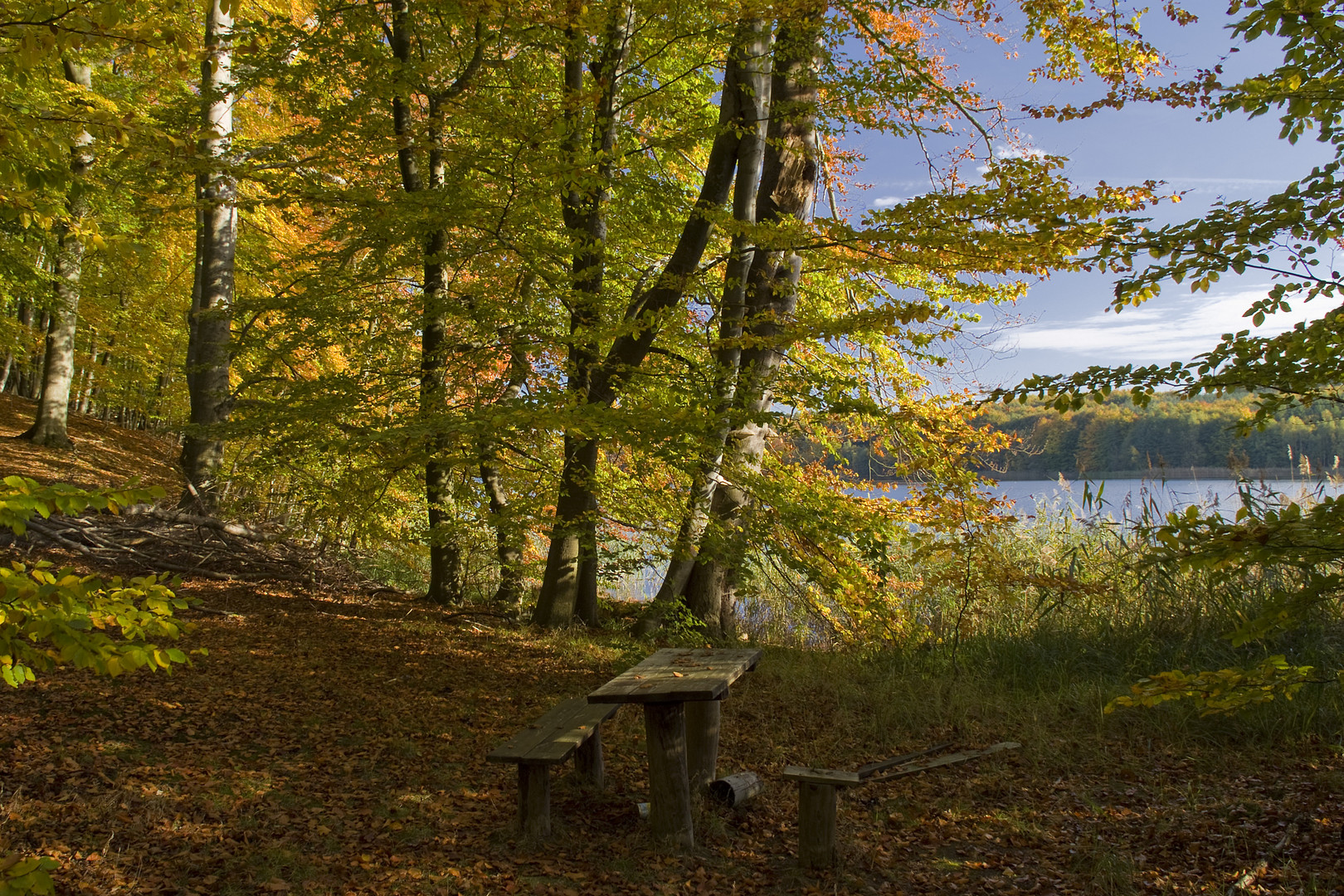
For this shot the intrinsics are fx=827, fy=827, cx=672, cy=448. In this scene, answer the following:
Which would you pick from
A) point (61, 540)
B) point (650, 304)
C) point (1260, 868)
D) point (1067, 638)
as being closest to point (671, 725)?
point (1260, 868)

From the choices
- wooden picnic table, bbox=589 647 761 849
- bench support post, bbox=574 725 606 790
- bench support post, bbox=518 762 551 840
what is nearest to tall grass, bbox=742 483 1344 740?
wooden picnic table, bbox=589 647 761 849

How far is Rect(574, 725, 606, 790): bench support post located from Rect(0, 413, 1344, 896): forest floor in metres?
0.10

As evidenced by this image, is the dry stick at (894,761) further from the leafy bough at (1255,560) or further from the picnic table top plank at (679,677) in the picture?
the leafy bough at (1255,560)

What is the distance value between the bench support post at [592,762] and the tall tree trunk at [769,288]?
2107 mm

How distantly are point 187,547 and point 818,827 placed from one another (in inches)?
288

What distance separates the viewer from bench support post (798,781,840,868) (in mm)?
3363

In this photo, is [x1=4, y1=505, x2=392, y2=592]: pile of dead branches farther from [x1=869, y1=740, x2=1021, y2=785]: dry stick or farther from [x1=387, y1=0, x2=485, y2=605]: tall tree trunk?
A: [x1=869, y1=740, x2=1021, y2=785]: dry stick

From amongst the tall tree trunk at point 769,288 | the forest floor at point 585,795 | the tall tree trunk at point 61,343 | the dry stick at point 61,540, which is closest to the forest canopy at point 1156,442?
the tall tree trunk at point 769,288

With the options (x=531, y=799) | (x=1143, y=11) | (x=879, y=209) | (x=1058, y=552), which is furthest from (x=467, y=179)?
(x=1058, y=552)

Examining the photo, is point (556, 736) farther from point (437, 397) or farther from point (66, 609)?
point (437, 397)

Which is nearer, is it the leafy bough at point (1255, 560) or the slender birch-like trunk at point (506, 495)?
the leafy bough at point (1255, 560)

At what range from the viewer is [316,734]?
4508mm

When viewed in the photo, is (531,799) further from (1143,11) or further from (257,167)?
(1143,11)

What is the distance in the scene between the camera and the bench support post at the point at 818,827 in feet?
11.0
